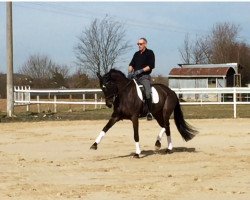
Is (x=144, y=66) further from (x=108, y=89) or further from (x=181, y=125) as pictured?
(x=181, y=125)

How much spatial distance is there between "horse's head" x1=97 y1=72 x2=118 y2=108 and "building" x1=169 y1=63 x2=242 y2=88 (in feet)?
159

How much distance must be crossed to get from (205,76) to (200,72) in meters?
0.85

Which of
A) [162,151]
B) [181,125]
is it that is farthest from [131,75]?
[162,151]

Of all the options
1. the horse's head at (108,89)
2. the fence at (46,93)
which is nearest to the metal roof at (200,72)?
the fence at (46,93)

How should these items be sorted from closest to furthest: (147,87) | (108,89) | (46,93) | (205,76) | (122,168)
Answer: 1. (122,168)
2. (108,89)
3. (147,87)
4. (46,93)
5. (205,76)

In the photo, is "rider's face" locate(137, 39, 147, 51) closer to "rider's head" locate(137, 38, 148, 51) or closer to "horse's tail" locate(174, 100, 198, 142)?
"rider's head" locate(137, 38, 148, 51)

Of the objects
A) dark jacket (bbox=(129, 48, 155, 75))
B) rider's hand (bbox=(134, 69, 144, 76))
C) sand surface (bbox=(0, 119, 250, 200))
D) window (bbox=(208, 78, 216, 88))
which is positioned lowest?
sand surface (bbox=(0, 119, 250, 200))

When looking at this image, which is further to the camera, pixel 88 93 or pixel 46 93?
pixel 88 93

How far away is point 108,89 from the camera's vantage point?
1041 cm

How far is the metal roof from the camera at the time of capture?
2286 inches

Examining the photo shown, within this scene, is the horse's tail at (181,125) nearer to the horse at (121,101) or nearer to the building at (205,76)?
the horse at (121,101)

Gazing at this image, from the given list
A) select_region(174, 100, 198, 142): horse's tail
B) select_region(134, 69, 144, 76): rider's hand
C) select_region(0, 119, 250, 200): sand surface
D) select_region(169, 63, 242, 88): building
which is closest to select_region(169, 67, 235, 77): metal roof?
select_region(169, 63, 242, 88): building

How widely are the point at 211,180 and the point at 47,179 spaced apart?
2.67 meters

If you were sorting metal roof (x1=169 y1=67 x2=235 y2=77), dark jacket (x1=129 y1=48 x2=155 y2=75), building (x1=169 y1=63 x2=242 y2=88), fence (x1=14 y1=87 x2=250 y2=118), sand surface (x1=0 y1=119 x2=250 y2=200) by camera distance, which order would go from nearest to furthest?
1. sand surface (x1=0 y1=119 x2=250 y2=200)
2. dark jacket (x1=129 y1=48 x2=155 y2=75)
3. fence (x1=14 y1=87 x2=250 y2=118)
4. metal roof (x1=169 y1=67 x2=235 y2=77)
5. building (x1=169 y1=63 x2=242 y2=88)
